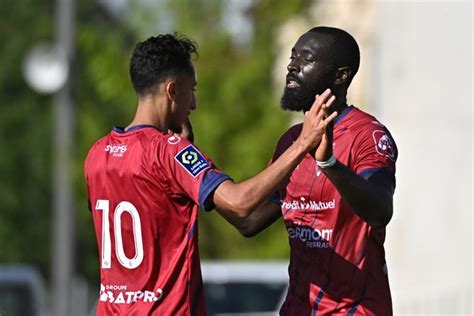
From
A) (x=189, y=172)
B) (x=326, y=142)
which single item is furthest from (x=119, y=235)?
(x=326, y=142)

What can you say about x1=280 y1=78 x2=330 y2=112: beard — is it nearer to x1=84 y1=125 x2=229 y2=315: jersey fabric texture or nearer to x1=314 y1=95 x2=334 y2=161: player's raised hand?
x1=84 y1=125 x2=229 y2=315: jersey fabric texture

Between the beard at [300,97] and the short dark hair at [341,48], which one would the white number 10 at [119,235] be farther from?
the short dark hair at [341,48]

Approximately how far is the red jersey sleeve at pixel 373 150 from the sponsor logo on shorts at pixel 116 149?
1111 mm

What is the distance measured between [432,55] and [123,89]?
8.81 m

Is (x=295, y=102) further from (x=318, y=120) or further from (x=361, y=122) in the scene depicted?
(x=318, y=120)

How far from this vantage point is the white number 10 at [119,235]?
738cm

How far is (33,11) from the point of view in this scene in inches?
1854

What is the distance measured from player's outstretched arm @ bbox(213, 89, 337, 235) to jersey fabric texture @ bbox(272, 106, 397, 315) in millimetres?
637

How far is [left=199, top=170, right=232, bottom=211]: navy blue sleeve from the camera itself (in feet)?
23.3

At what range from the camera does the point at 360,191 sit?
697cm

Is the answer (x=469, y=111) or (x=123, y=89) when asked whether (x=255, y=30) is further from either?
(x=469, y=111)

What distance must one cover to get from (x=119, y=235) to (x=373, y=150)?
128cm

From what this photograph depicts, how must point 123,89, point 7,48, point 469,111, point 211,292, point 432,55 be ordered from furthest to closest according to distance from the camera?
1. point 7,48
2. point 123,89
3. point 432,55
4. point 469,111
5. point 211,292

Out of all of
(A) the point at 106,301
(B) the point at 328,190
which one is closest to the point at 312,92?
(B) the point at 328,190
